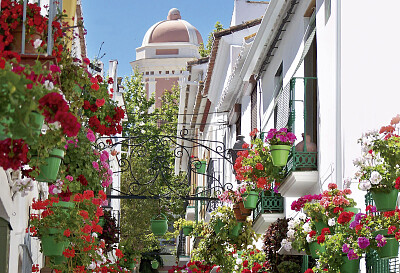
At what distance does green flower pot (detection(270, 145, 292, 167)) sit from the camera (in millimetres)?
12523

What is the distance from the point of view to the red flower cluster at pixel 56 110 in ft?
19.5

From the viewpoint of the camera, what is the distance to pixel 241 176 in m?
14.4

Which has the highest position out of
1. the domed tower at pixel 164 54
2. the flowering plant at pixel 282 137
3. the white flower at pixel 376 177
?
the domed tower at pixel 164 54

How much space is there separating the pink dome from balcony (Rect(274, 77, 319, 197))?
5573 centimetres

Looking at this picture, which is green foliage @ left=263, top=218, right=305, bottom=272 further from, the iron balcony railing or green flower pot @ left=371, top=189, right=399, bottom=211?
green flower pot @ left=371, top=189, right=399, bottom=211

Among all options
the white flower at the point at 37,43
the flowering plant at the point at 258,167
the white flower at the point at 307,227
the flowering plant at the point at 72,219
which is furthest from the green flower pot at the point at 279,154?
the white flower at the point at 37,43

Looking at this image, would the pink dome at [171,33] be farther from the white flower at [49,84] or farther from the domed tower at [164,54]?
the white flower at [49,84]

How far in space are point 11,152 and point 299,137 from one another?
8.39 metres

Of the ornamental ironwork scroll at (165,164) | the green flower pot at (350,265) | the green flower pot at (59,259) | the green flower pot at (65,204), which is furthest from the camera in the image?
the ornamental ironwork scroll at (165,164)

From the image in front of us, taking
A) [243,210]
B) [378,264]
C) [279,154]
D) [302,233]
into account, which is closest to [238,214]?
[243,210]

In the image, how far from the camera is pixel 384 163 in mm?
8383

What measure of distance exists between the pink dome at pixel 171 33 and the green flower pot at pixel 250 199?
54.5 m

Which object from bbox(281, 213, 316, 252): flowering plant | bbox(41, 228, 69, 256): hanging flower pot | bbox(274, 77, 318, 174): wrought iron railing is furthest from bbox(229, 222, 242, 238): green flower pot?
bbox(281, 213, 316, 252): flowering plant

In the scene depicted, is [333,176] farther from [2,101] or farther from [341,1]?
[2,101]
